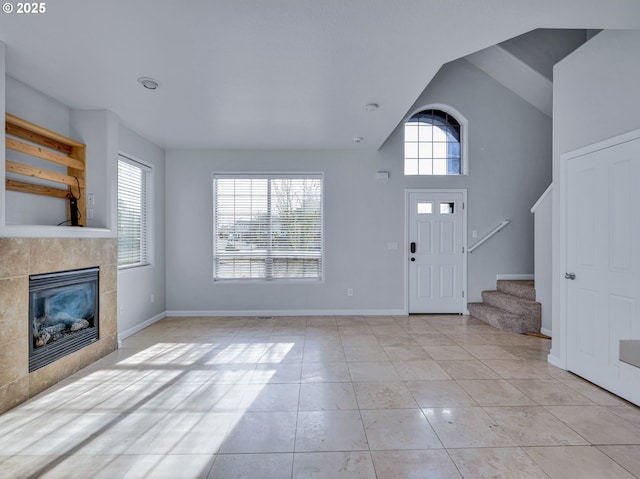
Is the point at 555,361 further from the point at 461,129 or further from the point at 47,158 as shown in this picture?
the point at 47,158

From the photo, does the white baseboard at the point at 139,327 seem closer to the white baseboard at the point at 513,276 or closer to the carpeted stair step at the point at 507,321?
the carpeted stair step at the point at 507,321

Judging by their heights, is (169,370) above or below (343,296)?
below

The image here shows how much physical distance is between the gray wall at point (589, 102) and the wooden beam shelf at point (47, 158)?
4.95 m

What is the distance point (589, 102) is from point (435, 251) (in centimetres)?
287

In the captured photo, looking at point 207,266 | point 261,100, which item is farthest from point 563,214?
point 207,266

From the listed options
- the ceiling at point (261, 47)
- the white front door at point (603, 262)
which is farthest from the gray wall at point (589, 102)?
the ceiling at point (261, 47)

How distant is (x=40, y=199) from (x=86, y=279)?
88cm

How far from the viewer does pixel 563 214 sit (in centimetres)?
325

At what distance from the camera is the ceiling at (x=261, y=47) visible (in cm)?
203

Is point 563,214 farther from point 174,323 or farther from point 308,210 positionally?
point 174,323

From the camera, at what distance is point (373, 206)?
5355mm

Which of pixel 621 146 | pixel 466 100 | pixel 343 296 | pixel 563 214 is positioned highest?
pixel 466 100

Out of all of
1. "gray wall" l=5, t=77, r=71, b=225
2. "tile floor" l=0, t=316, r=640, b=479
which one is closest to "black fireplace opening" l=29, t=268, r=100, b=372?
"tile floor" l=0, t=316, r=640, b=479

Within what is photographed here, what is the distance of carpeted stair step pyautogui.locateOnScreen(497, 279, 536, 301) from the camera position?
15.4 feet
